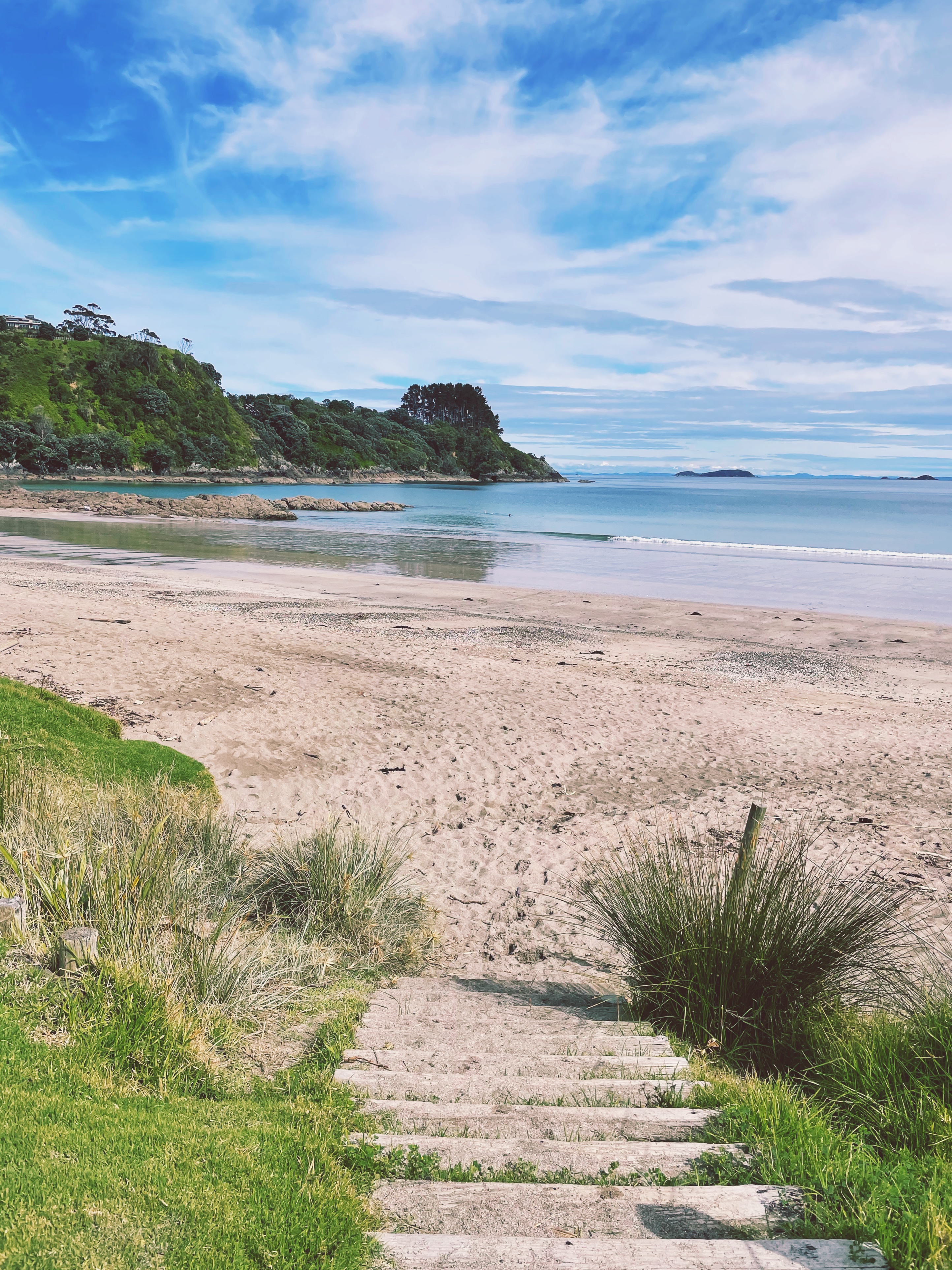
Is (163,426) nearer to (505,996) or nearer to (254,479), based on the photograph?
(254,479)

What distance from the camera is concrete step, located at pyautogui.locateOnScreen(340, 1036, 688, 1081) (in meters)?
3.59

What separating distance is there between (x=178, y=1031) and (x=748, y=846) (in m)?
3.09

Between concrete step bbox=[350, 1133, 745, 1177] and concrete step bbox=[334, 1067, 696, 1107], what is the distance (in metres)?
0.38

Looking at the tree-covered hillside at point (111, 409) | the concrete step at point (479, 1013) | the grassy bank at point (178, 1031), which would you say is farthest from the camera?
the tree-covered hillside at point (111, 409)

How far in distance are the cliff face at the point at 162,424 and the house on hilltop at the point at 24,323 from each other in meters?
13.2

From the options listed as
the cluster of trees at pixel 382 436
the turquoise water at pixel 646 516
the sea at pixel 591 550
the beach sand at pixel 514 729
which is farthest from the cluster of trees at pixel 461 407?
the beach sand at pixel 514 729

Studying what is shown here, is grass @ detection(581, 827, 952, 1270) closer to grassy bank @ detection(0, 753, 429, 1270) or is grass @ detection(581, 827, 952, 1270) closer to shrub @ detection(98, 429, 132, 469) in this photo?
grassy bank @ detection(0, 753, 429, 1270)

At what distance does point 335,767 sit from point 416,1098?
590 centimetres

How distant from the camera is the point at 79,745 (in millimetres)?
7293

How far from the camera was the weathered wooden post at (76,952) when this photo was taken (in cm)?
348

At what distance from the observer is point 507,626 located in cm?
1834

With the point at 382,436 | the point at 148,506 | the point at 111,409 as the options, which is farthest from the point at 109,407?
the point at 148,506

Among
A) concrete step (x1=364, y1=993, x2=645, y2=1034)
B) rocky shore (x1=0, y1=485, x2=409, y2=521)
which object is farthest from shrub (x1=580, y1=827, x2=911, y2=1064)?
rocky shore (x1=0, y1=485, x2=409, y2=521)

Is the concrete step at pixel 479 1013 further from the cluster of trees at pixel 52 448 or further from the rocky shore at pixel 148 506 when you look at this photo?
the cluster of trees at pixel 52 448
